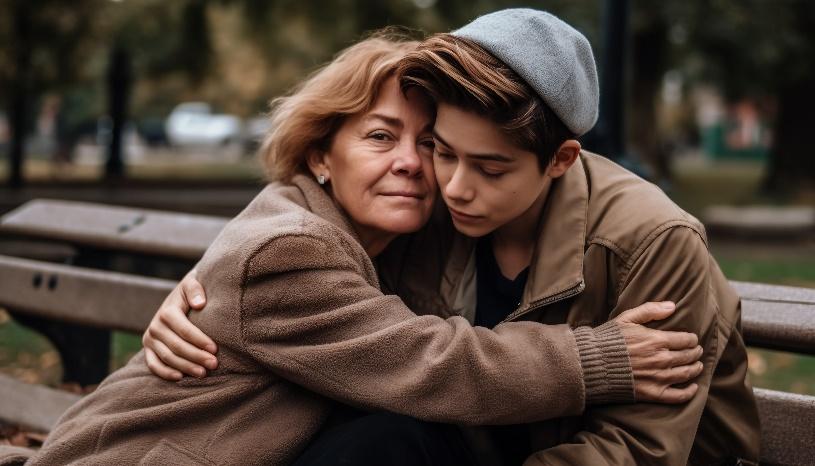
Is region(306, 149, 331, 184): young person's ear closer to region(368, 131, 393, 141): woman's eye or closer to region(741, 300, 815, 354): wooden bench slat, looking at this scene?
region(368, 131, 393, 141): woman's eye

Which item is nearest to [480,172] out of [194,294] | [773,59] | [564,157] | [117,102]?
[564,157]

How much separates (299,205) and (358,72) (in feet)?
1.30

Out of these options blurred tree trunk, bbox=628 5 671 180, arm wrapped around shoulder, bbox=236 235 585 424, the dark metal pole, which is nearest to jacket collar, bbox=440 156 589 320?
arm wrapped around shoulder, bbox=236 235 585 424

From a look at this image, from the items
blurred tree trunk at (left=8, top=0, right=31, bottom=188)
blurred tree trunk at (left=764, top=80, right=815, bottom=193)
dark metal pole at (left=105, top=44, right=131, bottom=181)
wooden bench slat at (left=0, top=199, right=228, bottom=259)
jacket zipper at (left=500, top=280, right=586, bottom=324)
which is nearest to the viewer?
jacket zipper at (left=500, top=280, right=586, bottom=324)

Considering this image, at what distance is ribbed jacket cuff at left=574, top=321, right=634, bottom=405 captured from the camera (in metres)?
2.31

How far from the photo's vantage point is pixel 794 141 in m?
19.5

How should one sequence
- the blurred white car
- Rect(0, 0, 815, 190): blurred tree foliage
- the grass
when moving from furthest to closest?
the blurred white car
Rect(0, 0, 815, 190): blurred tree foliage
the grass

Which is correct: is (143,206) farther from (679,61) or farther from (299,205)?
(679,61)

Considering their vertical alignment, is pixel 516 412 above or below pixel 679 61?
above

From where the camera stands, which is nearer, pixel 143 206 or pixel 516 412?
pixel 516 412

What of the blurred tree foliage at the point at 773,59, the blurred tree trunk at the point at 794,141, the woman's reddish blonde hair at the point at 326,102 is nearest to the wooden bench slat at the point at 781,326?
the woman's reddish blonde hair at the point at 326,102

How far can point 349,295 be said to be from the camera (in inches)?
93.4

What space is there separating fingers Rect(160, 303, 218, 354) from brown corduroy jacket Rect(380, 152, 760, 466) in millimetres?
740

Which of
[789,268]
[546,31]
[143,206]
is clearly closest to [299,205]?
[546,31]
